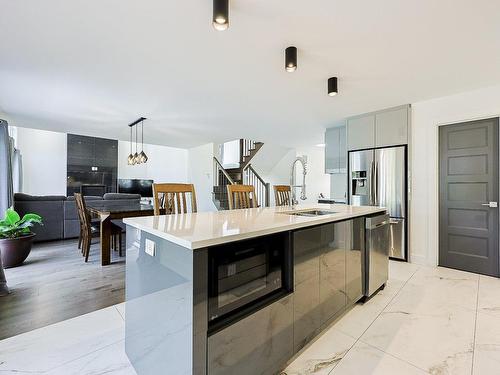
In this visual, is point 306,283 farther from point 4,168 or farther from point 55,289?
point 4,168

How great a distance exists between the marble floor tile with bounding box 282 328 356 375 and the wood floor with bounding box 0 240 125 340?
1766 mm

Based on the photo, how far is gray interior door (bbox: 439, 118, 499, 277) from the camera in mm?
2994

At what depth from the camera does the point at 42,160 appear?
745 cm

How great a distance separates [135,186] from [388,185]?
803 cm

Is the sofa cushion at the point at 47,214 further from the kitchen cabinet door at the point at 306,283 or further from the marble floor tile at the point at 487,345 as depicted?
the marble floor tile at the point at 487,345

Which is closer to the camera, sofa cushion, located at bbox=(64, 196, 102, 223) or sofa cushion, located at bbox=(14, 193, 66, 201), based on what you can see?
sofa cushion, located at bbox=(14, 193, 66, 201)

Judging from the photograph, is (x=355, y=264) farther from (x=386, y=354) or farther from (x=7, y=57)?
(x=7, y=57)

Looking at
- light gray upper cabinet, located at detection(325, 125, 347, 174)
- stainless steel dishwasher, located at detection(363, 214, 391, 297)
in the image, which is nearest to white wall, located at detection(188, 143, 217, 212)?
light gray upper cabinet, located at detection(325, 125, 347, 174)

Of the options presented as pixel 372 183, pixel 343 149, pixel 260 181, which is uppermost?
pixel 343 149

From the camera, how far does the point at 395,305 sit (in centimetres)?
225

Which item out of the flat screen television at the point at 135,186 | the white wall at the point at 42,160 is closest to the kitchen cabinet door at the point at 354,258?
the flat screen television at the point at 135,186

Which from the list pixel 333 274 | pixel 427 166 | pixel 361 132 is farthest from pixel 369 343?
pixel 361 132

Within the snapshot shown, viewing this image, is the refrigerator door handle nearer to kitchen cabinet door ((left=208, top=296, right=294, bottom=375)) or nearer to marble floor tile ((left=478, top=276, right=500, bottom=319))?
marble floor tile ((left=478, top=276, right=500, bottom=319))

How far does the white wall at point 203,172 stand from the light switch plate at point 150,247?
204 inches
